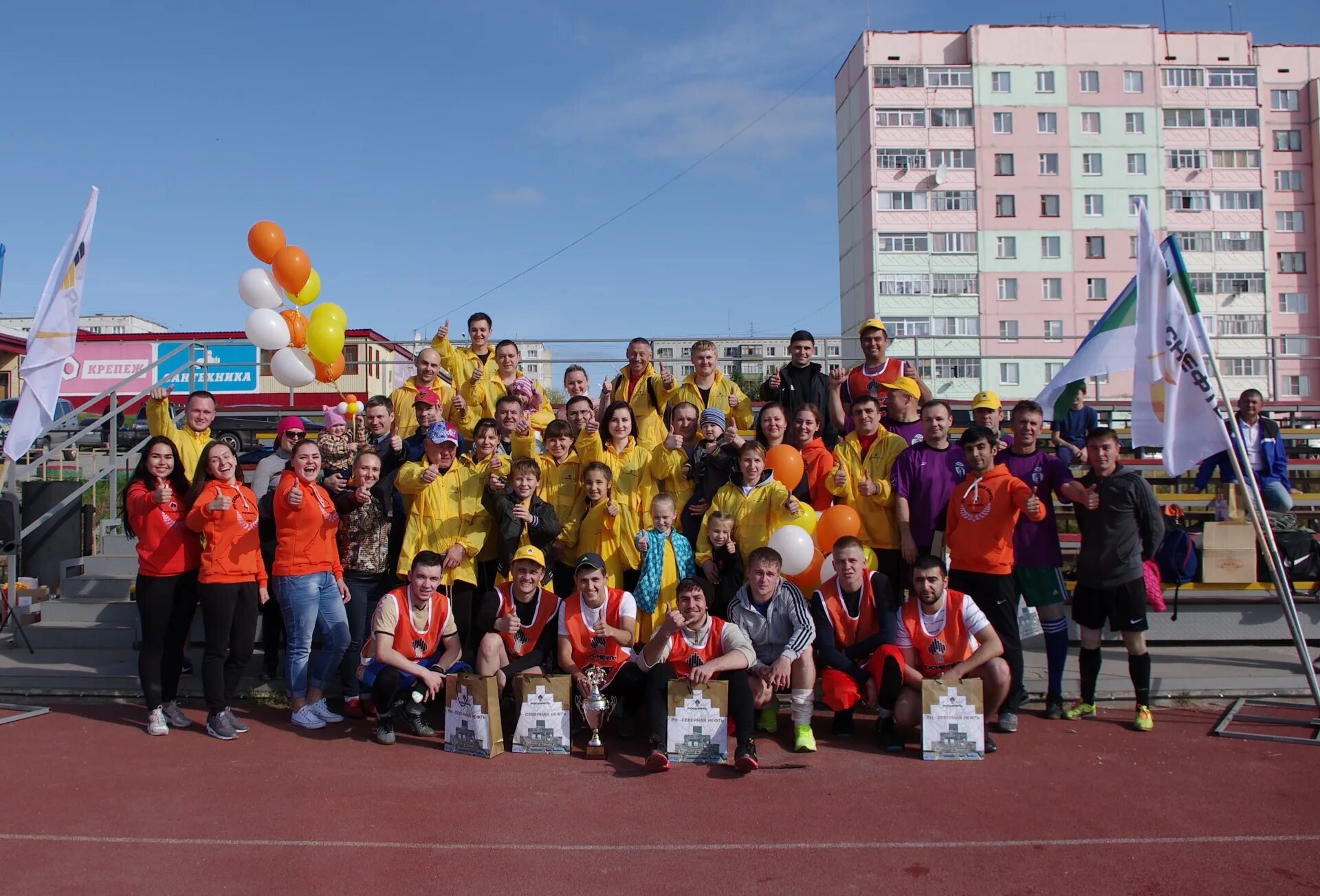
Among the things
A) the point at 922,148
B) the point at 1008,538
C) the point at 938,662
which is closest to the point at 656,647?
the point at 938,662

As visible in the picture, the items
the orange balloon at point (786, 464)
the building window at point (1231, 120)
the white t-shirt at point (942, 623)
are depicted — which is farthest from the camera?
the building window at point (1231, 120)

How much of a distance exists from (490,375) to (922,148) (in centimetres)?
4245

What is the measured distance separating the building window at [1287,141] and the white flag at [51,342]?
55929mm

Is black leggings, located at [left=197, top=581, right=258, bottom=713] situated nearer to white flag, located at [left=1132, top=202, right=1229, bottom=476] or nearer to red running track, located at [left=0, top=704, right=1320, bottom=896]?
red running track, located at [left=0, top=704, right=1320, bottom=896]

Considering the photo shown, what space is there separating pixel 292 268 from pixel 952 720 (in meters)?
7.90

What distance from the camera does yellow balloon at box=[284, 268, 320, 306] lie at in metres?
9.91

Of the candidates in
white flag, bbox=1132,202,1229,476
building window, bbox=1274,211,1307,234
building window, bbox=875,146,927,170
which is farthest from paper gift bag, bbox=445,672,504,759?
building window, bbox=1274,211,1307,234

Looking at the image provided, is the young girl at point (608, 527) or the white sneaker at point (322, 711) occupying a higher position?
the young girl at point (608, 527)

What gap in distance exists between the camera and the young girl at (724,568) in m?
5.85

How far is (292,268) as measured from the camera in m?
9.64

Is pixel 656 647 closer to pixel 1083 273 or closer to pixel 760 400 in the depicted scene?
pixel 760 400

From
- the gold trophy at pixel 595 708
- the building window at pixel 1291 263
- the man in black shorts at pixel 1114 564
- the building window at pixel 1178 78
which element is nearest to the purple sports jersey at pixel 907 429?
the man in black shorts at pixel 1114 564

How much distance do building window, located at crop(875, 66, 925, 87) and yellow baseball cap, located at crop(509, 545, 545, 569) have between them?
4529 cm

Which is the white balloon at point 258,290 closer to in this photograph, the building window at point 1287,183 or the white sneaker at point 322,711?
the white sneaker at point 322,711
